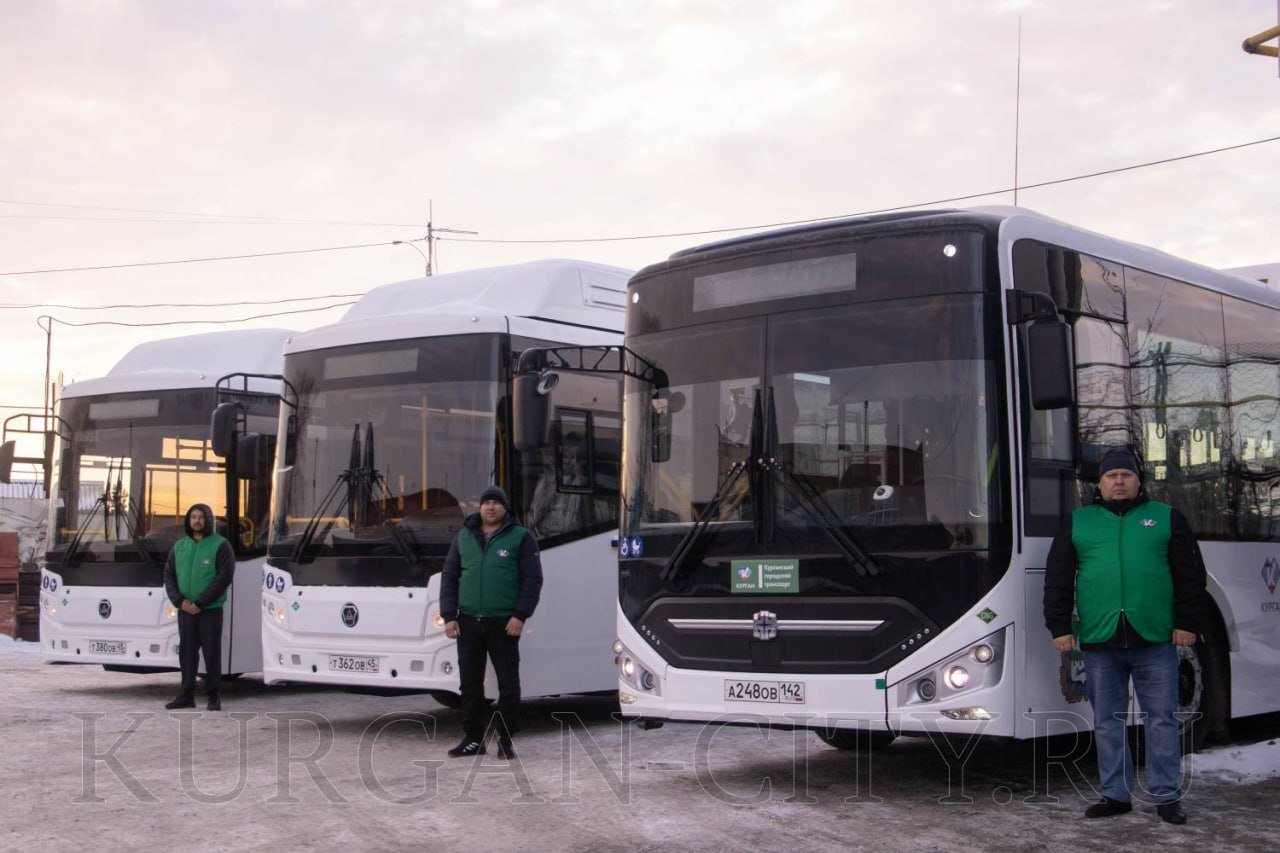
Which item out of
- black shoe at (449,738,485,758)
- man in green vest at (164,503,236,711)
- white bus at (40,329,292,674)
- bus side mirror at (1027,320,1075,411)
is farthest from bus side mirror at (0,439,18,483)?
bus side mirror at (1027,320,1075,411)

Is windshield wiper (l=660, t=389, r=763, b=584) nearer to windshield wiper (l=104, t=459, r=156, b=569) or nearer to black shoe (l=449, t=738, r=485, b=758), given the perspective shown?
black shoe (l=449, t=738, r=485, b=758)

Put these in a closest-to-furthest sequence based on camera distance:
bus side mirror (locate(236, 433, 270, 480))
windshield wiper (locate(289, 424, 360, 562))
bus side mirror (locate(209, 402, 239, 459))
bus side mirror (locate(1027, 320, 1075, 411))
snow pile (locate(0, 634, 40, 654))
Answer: bus side mirror (locate(1027, 320, 1075, 411)), windshield wiper (locate(289, 424, 360, 562)), bus side mirror (locate(209, 402, 239, 459)), bus side mirror (locate(236, 433, 270, 480)), snow pile (locate(0, 634, 40, 654))

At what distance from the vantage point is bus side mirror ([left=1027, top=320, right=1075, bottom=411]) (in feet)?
27.1

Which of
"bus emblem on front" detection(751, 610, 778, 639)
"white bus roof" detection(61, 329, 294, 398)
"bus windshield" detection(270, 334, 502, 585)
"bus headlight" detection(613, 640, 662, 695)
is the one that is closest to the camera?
"bus emblem on front" detection(751, 610, 778, 639)

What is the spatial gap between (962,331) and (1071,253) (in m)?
1.06

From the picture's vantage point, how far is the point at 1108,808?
27.8 ft

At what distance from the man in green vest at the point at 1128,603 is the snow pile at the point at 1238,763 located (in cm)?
157

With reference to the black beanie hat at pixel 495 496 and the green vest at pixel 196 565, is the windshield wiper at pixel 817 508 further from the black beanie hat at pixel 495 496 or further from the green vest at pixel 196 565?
the green vest at pixel 196 565

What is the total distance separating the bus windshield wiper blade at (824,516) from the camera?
853 centimetres

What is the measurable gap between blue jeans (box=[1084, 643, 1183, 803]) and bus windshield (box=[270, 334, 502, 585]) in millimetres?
5006

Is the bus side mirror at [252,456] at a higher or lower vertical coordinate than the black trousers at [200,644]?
higher

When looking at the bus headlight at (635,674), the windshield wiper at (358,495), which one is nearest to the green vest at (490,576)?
the windshield wiper at (358,495)

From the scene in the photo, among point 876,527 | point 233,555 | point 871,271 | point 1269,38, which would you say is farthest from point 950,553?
point 233,555

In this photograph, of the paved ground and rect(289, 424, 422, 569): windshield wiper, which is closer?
the paved ground
